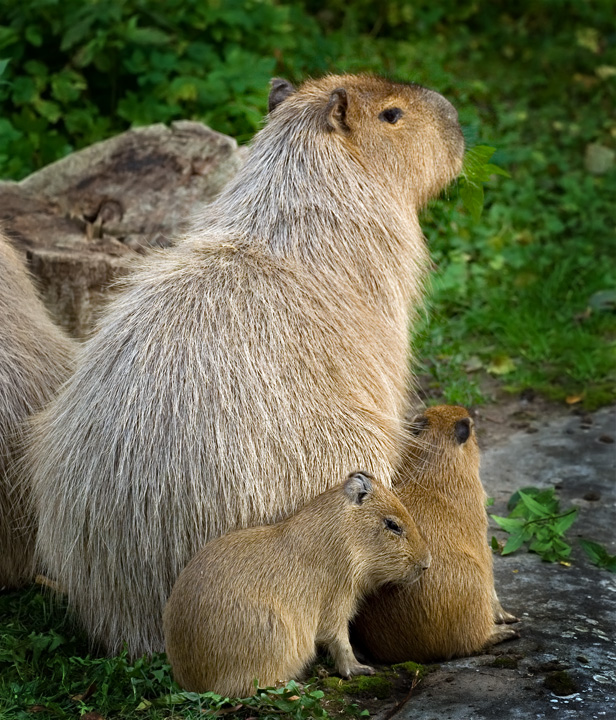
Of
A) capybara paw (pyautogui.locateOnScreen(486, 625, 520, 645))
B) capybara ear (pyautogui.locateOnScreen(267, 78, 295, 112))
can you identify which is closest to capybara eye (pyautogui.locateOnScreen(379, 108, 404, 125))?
capybara ear (pyautogui.locateOnScreen(267, 78, 295, 112))

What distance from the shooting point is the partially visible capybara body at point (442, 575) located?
11.6 feet

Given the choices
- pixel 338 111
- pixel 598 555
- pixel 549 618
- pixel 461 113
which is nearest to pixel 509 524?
pixel 598 555

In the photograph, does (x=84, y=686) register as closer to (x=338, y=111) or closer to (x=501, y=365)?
(x=338, y=111)

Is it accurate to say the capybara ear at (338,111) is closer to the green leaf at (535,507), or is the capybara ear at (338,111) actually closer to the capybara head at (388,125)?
the capybara head at (388,125)

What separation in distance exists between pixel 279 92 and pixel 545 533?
6.93ft

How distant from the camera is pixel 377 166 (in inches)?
158

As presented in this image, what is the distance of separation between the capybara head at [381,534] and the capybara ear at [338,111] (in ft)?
4.52

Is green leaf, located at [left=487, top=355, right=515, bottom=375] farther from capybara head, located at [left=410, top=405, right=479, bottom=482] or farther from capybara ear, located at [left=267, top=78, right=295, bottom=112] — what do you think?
capybara ear, located at [left=267, top=78, right=295, bottom=112]

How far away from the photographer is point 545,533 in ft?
14.1

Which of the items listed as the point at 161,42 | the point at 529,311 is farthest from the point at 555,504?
the point at 161,42

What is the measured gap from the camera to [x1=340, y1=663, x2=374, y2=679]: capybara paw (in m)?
3.40

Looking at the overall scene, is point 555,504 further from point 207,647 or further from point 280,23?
point 280,23

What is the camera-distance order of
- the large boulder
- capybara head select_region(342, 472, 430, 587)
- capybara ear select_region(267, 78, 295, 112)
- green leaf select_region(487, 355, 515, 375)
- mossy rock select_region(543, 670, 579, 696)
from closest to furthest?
mossy rock select_region(543, 670, 579, 696)
capybara head select_region(342, 472, 430, 587)
capybara ear select_region(267, 78, 295, 112)
the large boulder
green leaf select_region(487, 355, 515, 375)

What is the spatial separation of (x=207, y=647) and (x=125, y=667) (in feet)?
1.51
